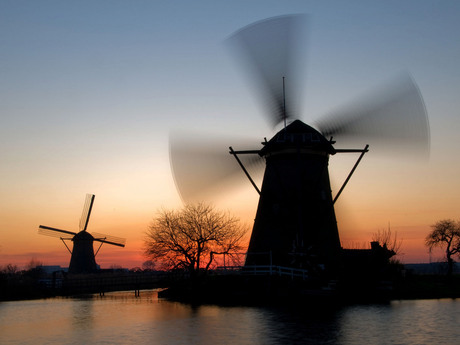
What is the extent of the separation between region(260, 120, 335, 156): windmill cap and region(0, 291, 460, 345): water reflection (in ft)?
35.7

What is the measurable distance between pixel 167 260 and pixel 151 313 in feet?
41.3

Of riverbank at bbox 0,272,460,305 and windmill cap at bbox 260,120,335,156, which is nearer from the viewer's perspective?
riverbank at bbox 0,272,460,305

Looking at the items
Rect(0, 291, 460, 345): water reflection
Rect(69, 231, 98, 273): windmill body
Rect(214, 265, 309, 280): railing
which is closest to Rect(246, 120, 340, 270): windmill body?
Answer: Rect(214, 265, 309, 280): railing

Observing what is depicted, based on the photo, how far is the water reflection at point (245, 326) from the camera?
54.6 feet

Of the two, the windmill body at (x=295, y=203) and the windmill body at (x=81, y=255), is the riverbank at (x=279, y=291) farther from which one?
the windmill body at (x=81, y=255)

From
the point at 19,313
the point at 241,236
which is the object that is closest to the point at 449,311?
the point at 241,236

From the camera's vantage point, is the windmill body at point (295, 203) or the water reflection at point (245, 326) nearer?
the water reflection at point (245, 326)

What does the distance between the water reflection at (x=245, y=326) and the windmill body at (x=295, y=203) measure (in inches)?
271

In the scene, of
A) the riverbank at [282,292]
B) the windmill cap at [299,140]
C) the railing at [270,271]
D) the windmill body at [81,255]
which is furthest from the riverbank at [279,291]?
the windmill body at [81,255]

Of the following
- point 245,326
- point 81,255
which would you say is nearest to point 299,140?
point 245,326

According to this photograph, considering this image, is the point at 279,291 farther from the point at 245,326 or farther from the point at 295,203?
the point at 245,326

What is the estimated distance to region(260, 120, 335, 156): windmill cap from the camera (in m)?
33.1

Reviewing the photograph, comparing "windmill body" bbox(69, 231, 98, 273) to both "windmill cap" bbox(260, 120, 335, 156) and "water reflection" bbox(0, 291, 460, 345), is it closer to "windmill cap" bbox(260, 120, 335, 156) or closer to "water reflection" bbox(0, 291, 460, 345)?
"water reflection" bbox(0, 291, 460, 345)

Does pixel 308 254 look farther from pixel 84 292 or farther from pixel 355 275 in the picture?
pixel 84 292
